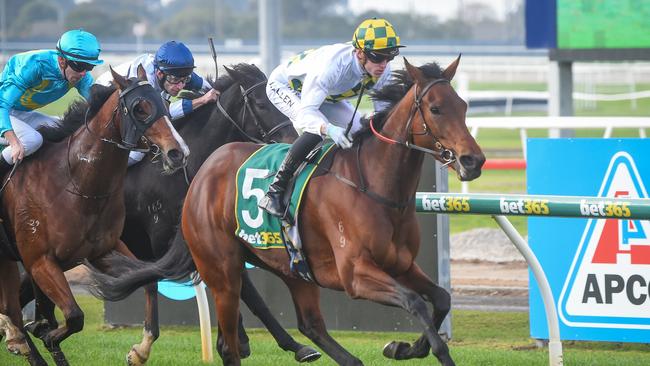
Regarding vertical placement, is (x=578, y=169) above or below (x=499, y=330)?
above

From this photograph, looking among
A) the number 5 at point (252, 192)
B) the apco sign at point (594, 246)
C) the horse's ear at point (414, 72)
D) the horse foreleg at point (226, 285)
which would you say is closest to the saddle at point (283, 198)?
the number 5 at point (252, 192)

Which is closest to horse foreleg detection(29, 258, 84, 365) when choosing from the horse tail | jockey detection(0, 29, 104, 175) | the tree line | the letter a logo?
the horse tail

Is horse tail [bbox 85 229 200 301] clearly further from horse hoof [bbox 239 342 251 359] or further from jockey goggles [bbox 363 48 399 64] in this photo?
jockey goggles [bbox 363 48 399 64]

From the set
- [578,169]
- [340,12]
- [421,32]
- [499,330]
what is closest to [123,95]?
[578,169]

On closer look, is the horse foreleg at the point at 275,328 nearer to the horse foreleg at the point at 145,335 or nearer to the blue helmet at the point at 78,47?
the horse foreleg at the point at 145,335

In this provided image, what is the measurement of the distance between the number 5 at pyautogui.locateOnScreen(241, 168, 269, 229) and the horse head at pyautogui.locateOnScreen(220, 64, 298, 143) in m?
1.12

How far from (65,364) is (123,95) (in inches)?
55.3

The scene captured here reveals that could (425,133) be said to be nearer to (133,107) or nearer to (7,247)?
(133,107)

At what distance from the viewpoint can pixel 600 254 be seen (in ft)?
21.0

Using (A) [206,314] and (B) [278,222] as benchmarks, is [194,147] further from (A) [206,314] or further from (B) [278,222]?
(B) [278,222]

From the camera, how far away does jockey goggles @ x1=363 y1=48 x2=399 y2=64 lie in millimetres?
5281

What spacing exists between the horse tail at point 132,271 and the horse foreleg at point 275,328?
1.06 ft

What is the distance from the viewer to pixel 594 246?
253 inches

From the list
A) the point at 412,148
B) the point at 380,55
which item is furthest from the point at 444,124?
the point at 380,55
